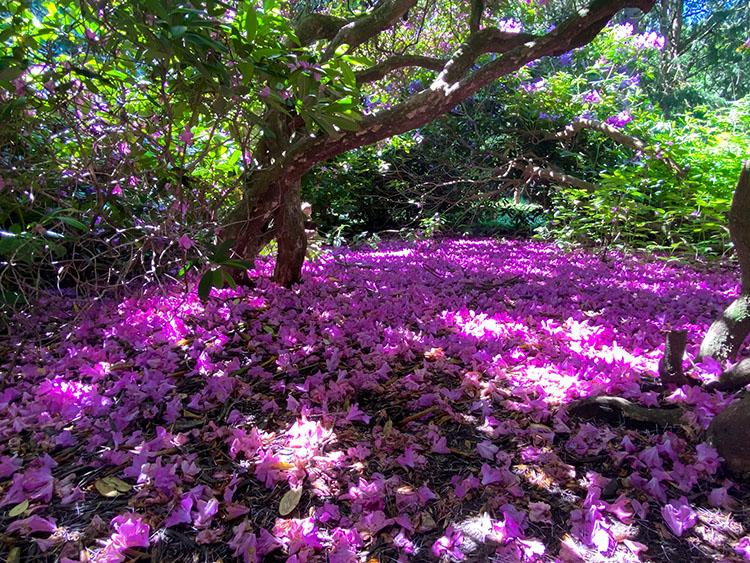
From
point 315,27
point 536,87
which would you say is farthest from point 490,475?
point 536,87

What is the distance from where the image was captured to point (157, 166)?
94.7 inches

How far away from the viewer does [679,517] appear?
4.49 ft

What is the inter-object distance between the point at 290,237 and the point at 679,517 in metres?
2.89

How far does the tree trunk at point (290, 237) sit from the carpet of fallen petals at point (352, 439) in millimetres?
534

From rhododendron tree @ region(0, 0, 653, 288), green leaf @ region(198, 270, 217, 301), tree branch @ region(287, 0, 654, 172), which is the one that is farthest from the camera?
tree branch @ region(287, 0, 654, 172)

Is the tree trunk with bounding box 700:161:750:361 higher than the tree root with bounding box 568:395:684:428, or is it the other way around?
the tree trunk with bounding box 700:161:750:361

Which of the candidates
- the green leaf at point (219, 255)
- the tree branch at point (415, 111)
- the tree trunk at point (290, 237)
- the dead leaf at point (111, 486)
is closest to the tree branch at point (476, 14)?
the tree branch at point (415, 111)

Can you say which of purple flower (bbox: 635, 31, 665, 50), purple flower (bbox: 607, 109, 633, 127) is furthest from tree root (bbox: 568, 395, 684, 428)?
purple flower (bbox: 635, 31, 665, 50)

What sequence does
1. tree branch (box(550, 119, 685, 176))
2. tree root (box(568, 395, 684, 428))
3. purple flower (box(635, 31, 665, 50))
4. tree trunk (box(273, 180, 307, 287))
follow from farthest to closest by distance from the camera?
purple flower (box(635, 31, 665, 50))
tree branch (box(550, 119, 685, 176))
tree trunk (box(273, 180, 307, 287))
tree root (box(568, 395, 684, 428))

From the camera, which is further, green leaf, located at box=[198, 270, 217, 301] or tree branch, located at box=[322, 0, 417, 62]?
tree branch, located at box=[322, 0, 417, 62]

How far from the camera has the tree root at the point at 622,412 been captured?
1.82 meters

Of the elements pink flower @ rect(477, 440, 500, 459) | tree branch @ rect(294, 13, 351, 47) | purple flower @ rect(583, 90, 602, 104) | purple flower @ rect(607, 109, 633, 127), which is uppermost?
purple flower @ rect(583, 90, 602, 104)

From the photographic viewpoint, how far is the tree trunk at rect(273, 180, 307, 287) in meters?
3.58

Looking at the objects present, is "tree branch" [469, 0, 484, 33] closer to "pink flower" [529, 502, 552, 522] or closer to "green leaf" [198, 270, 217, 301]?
"green leaf" [198, 270, 217, 301]
